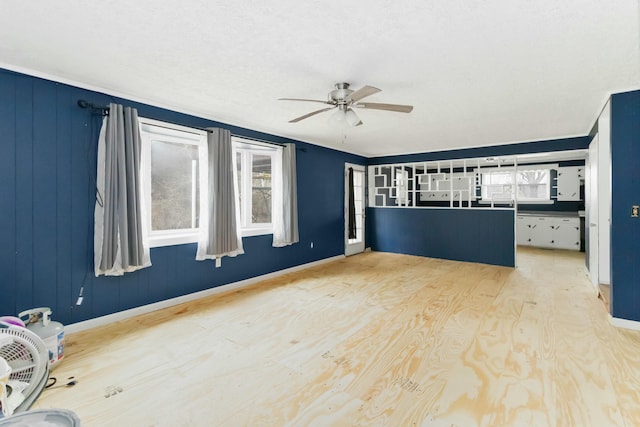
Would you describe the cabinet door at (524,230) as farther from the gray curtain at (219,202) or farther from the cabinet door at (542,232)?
the gray curtain at (219,202)

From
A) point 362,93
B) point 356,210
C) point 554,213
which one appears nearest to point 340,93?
point 362,93

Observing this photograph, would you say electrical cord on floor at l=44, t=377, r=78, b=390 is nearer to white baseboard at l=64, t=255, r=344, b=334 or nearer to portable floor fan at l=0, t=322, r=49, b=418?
portable floor fan at l=0, t=322, r=49, b=418

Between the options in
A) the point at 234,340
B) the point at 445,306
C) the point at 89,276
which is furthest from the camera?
the point at 445,306

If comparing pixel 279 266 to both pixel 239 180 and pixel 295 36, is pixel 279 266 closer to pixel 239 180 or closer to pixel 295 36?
pixel 239 180

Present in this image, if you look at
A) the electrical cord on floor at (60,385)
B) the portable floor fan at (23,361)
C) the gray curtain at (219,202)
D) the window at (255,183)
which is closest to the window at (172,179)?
the gray curtain at (219,202)

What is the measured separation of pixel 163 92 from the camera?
306cm

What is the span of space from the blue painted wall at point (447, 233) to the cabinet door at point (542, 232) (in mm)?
2368

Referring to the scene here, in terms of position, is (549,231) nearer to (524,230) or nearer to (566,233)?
(566,233)

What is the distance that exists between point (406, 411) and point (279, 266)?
342cm

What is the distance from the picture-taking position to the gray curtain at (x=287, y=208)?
482 centimetres

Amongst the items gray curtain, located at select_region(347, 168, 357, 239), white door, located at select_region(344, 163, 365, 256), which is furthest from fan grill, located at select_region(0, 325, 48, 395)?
gray curtain, located at select_region(347, 168, 357, 239)

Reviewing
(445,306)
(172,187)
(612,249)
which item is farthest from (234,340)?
(612,249)

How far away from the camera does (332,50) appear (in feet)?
7.13

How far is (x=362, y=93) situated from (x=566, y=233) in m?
7.16
